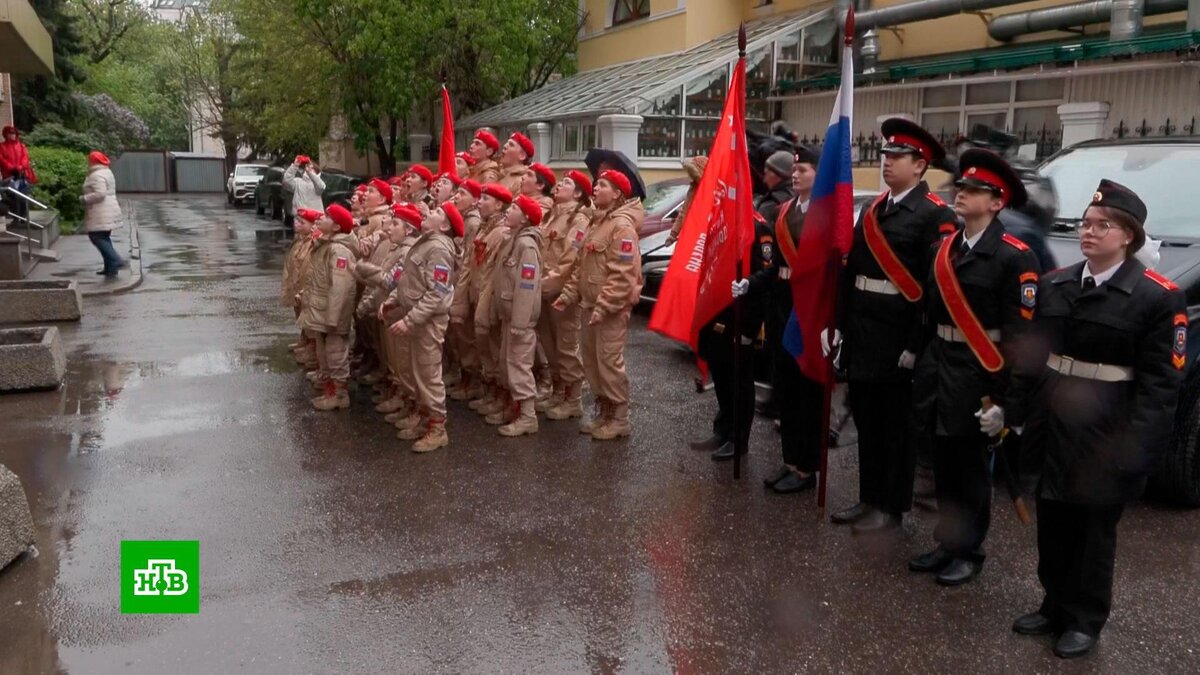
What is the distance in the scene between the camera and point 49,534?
5371mm

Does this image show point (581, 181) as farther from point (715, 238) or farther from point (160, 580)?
point (160, 580)

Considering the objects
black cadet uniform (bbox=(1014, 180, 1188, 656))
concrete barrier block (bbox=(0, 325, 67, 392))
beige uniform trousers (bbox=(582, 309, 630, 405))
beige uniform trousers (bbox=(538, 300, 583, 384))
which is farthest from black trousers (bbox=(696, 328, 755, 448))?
concrete barrier block (bbox=(0, 325, 67, 392))

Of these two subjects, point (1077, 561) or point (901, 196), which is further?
point (901, 196)

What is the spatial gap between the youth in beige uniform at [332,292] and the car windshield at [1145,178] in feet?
17.0

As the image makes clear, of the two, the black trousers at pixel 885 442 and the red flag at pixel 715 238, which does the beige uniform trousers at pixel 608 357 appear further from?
the black trousers at pixel 885 442

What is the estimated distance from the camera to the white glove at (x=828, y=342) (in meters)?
5.38

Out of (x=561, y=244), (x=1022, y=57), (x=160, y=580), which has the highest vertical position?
(x=1022, y=57)

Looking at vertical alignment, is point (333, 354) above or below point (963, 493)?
above

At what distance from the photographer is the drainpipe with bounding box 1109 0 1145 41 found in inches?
518

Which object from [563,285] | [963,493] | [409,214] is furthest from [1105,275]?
[409,214]

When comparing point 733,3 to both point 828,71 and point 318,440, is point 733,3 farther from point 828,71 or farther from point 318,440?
point 318,440

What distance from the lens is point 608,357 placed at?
23.0ft

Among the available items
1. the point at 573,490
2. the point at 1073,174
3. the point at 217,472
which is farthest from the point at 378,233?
the point at 1073,174

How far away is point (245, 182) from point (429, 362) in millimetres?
33351
